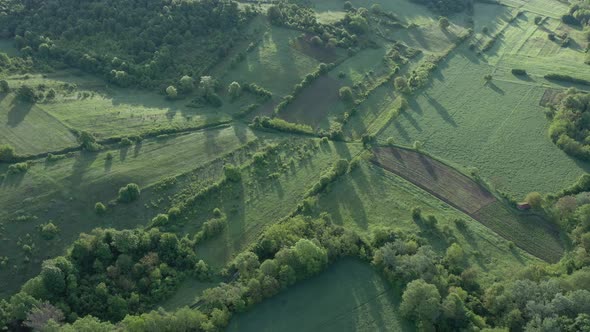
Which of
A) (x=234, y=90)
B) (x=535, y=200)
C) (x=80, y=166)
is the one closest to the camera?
(x=80, y=166)

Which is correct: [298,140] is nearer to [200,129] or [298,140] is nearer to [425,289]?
[200,129]

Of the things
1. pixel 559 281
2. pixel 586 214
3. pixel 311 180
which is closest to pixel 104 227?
pixel 311 180

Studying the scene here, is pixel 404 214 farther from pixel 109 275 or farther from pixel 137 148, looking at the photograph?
pixel 137 148

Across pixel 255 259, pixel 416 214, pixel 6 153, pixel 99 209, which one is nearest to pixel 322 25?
pixel 416 214

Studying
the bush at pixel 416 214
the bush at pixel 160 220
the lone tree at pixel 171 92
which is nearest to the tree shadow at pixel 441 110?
the bush at pixel 416 214

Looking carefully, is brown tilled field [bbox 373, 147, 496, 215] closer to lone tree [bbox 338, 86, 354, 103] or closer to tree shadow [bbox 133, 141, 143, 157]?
lone tree [bbox 338, 86, 354, 103]
